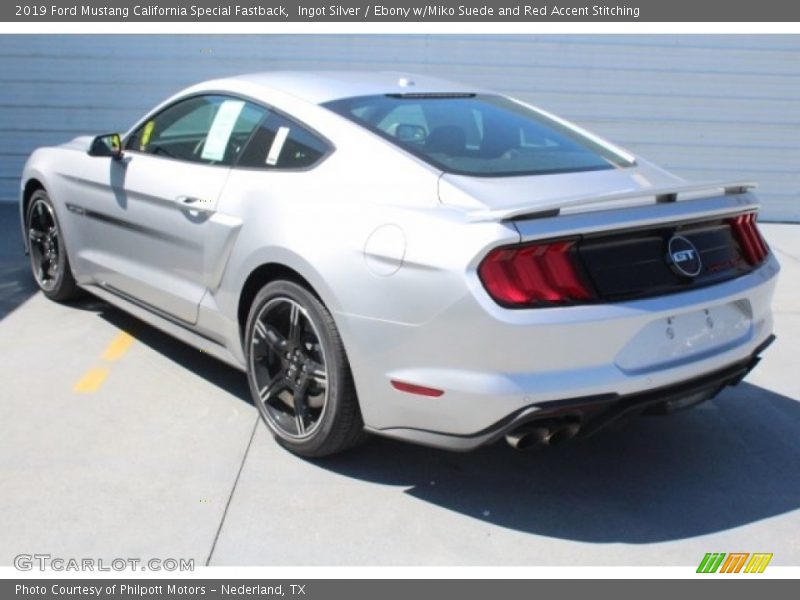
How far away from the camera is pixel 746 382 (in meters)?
4.82

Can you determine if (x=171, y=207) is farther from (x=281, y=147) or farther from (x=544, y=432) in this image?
(x=544, y=432)

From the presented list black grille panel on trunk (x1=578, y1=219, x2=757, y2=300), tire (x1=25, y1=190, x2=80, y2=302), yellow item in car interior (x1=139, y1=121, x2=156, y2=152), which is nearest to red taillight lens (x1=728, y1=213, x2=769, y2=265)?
black grille panel on trunk (x1=578, y1=219, x2=757, y2=300)

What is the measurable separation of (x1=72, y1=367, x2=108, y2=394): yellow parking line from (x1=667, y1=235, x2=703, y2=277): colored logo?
2914 mm

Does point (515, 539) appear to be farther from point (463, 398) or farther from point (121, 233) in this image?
point (121, 233)

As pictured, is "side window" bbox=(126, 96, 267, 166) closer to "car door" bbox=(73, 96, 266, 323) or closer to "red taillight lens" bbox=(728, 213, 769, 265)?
"car door" bbox=(73, 96, 266, 323)

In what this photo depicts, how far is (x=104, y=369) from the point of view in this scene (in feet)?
15.6

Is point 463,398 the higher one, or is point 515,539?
point 463,398

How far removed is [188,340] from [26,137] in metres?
6.29

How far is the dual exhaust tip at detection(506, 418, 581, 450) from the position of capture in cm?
304

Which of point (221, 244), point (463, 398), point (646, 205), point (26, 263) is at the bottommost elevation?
point (26, 263)

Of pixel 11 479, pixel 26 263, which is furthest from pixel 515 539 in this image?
pixel 26 263

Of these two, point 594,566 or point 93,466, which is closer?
point 594,566

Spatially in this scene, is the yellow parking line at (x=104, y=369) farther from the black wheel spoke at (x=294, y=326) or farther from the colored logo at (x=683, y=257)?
the colored logo at (x=683, y=257)

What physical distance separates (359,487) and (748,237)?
6.29ft
